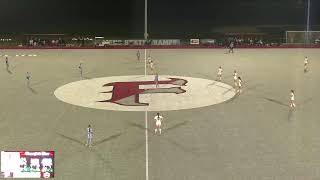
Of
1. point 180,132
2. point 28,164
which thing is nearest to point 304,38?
point 180,132

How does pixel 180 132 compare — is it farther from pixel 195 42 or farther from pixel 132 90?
pixel 195 42

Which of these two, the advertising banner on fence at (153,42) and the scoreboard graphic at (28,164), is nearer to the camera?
the scoreboard graphic at (28,164)

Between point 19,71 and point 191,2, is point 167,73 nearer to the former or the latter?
point 19,71

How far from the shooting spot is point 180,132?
21.2m

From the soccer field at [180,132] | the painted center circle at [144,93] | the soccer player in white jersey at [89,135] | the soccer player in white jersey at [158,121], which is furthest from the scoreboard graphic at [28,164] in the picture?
the painted center circle at [144,93]

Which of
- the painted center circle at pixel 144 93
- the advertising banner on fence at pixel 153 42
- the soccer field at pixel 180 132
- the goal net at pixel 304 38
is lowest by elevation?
the soccer field at pixel 180 132

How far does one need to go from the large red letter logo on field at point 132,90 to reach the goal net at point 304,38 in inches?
1288

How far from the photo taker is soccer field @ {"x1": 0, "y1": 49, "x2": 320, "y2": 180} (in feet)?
53.5

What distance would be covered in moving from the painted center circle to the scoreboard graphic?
1620 cm

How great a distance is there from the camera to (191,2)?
7481 centimetres

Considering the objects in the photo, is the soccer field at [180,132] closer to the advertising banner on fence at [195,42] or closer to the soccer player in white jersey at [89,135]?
the soccer player in white jersey at [89,135]

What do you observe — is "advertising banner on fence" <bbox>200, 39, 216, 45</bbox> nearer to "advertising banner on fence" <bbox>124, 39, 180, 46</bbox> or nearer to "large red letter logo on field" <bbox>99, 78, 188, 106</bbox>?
"advertising banner on fence" <bbox>124, 39, 180, 46</bbox>

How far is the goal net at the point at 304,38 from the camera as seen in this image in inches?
2425

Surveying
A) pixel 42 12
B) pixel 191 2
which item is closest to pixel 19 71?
pixel 42 12
